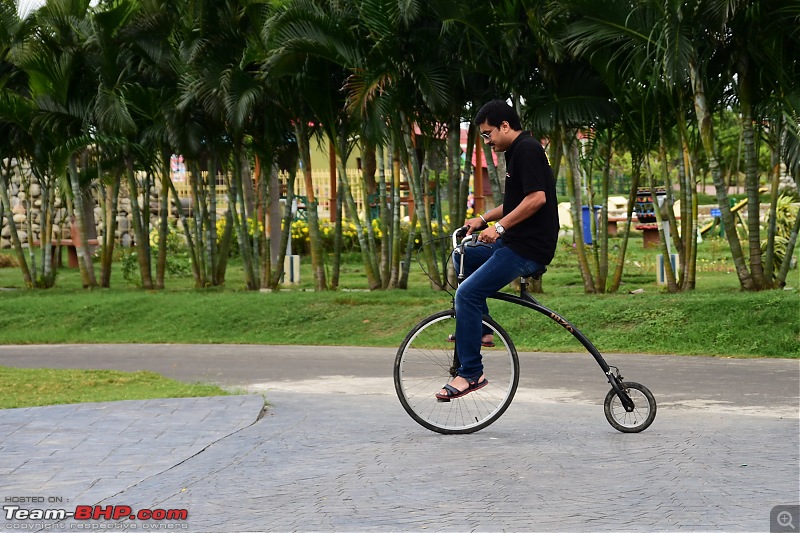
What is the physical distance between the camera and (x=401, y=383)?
741 cm

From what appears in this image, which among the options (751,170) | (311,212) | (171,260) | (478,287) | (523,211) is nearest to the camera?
(523,211)

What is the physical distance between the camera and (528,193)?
7.18 meters

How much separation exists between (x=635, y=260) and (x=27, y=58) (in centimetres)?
1190

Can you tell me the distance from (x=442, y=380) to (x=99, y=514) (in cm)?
281

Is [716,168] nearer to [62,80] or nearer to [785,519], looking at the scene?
[62,80]

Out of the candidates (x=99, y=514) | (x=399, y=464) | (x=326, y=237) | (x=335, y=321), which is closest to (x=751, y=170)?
(x=335, y=321)

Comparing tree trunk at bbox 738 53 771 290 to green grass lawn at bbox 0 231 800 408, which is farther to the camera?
tree trunk at bbox 738 53 771 290

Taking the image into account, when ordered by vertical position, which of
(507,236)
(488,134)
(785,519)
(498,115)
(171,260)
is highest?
(498,115)

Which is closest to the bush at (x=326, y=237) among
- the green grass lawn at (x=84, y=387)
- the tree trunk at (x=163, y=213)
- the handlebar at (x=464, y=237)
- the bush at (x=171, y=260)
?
the bush at (x=171, y=260)

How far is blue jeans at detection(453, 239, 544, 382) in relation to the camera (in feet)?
23.8

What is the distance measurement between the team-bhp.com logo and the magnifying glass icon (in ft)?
8.06

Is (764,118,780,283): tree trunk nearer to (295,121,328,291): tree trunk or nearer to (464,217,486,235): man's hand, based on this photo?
(295,121,328,291): tree trunk

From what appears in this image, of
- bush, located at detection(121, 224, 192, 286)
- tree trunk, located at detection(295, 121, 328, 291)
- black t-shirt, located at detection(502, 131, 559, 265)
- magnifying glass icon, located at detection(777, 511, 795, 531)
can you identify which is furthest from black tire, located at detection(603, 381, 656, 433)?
bush, located at detection(121, 224, 192, 286)

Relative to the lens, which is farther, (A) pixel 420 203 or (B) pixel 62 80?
(B) pixel 62 80
